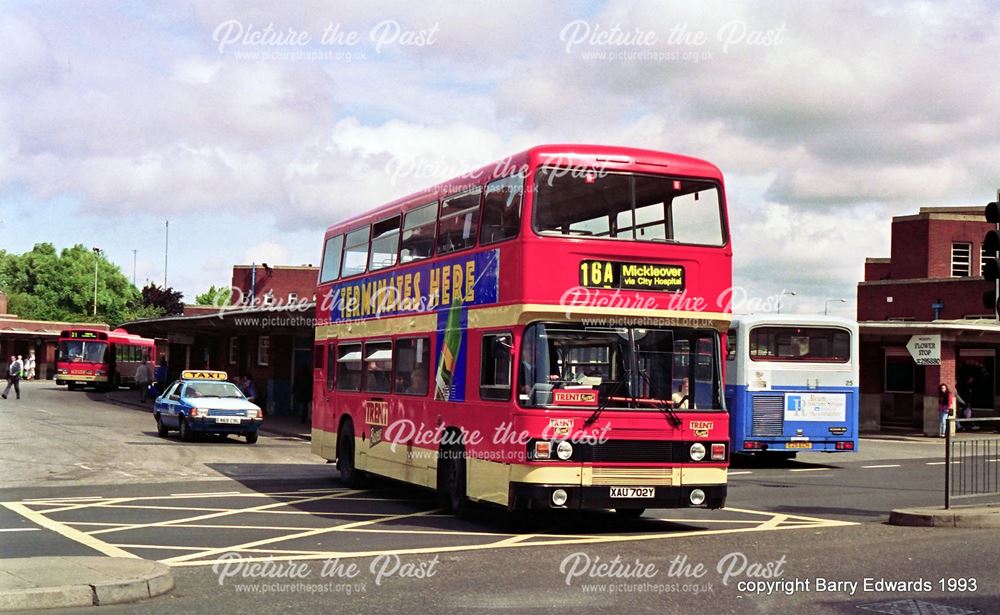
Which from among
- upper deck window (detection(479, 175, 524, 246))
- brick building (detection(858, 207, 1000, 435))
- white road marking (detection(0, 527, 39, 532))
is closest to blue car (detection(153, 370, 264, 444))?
white road marking (detection(0, 527, 39, 532))

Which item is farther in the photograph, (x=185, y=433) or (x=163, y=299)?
(x=163, y=299)

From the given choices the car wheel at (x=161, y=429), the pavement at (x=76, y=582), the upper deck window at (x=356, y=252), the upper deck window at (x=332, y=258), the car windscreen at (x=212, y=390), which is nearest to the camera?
the pavement at (x=76, y=582)

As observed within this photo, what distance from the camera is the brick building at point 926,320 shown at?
39938 mm

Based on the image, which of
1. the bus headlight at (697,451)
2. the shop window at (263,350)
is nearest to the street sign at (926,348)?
the bus headlight at (697,451)

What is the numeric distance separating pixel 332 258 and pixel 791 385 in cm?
1057

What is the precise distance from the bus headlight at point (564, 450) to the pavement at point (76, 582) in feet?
15.9

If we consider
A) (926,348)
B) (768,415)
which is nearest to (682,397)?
(768,415)

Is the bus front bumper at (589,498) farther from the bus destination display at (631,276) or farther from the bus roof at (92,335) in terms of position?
the bus roof at (92,335)

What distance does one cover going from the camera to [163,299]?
120 meters

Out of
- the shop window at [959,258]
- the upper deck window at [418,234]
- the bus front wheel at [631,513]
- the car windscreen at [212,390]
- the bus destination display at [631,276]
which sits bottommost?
the bus front wheel at [631,513]

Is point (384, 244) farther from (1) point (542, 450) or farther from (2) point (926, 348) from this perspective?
(2) point (926, 348)

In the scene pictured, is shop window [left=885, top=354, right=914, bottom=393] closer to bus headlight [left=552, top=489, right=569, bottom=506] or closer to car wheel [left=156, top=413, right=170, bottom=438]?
car wheel [left=156, top=413, right=170, bottom=438]

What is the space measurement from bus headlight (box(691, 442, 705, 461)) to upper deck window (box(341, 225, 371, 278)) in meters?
7.35

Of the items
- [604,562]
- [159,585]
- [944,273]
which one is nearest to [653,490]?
[604,562]
